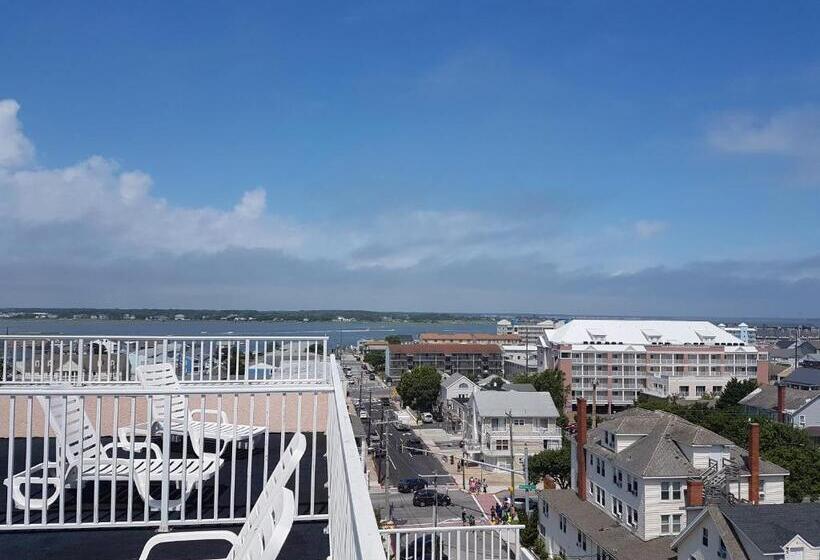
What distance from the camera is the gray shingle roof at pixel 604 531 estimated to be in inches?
659

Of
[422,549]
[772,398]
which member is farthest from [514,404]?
[422,549]

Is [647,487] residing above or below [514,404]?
above

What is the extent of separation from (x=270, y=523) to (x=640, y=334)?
5977cm

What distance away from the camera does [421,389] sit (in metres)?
52.1

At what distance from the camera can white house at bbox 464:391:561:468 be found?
36594 millimetres

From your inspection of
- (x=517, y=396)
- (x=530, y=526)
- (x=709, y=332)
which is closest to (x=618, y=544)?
(x=530, y=526)

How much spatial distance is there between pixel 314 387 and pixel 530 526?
19761 millimetres

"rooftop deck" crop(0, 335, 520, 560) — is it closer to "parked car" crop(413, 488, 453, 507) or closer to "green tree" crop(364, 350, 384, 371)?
"parked car" crop(413, 488, 453, 507)

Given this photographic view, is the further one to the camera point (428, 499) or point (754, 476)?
point (428, 499)

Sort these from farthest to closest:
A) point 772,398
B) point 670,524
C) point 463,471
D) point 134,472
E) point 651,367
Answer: point 651,367 < point 772,398 < point 463,471 < point 670,524 < point 134,472

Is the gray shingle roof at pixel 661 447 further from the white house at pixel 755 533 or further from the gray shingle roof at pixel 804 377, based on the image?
the gray shingle roof at pixel 804 377

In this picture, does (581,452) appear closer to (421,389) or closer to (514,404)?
(514,404)

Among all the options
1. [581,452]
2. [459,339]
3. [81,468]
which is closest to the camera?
[81,468]

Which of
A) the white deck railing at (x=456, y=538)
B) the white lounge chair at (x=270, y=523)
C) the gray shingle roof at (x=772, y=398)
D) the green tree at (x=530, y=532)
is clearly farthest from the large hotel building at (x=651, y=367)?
the white lounge chair at (x=270, y=523)
